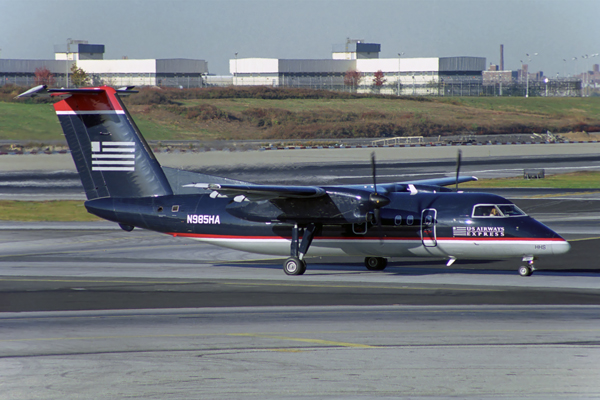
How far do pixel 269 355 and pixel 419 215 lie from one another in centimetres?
1106

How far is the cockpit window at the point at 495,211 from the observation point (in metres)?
21.9

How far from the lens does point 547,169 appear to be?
210ft

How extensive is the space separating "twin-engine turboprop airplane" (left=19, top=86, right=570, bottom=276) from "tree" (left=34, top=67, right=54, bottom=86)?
94.1m

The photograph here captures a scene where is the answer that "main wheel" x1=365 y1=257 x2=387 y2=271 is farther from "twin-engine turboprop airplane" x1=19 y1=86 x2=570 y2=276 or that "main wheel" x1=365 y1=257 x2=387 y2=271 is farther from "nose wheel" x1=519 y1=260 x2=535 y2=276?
"nose wheel" x1=519 y1=260 x2=535 y2=276

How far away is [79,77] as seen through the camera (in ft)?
373

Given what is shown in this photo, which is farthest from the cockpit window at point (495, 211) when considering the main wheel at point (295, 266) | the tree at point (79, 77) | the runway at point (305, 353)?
the tree at point (79, 77)

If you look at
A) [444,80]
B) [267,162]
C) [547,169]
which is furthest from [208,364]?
[444,80]

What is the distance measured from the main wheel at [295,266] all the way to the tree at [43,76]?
324ft

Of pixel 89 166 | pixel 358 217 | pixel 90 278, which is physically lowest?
pixel 90 278

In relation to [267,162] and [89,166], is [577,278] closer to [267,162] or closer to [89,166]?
[89,166]

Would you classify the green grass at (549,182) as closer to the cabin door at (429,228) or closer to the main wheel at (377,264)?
the main wheel at (377,264)

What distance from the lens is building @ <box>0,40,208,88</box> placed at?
393 feet

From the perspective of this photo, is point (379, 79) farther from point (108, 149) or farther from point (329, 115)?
point (108, 149)

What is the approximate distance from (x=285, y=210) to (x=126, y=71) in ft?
352
